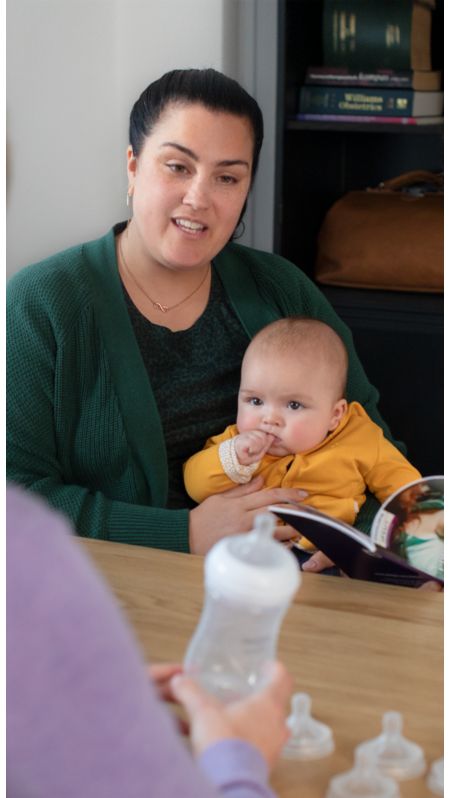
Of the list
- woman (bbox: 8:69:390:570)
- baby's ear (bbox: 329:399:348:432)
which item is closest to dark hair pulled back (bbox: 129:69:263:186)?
woman (bbox: 8:69:390:570)

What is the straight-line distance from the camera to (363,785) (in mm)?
895

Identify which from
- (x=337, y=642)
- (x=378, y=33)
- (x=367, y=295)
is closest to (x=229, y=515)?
(x=337, y=642)

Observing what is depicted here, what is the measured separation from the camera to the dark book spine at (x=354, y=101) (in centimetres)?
271

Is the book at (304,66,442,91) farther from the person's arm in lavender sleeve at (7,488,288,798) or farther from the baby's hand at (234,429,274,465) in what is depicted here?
the person's arm in lavender sleeve at (7,488,288,798)

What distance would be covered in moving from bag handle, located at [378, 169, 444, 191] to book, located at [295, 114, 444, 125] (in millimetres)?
286

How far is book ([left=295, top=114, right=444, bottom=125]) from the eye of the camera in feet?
8.87

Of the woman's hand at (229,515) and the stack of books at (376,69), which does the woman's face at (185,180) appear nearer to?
the woman's hand at (229,515)

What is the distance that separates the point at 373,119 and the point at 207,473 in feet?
4.22

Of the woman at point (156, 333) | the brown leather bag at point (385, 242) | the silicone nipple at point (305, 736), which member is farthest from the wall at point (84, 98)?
the silicone nipple at point (305, 736)

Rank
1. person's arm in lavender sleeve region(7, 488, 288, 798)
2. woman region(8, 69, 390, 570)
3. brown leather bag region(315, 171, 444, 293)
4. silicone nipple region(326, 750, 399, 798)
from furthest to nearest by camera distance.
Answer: brown leather bag region(315, 171, 444, 293) < woman region(8, 69, 390, 570) < silicone nipple region(326, 750, 399, 798) < person's arm in lavender sleeve region(7, 488, 288, 798)

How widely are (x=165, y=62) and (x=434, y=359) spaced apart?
1034mm

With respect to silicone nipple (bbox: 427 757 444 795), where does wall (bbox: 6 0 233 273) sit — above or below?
above

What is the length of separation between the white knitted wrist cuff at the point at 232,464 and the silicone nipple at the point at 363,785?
2.90ft

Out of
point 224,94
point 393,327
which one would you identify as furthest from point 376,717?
point 393,327
